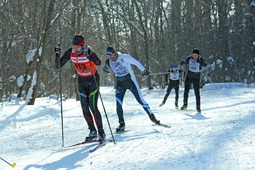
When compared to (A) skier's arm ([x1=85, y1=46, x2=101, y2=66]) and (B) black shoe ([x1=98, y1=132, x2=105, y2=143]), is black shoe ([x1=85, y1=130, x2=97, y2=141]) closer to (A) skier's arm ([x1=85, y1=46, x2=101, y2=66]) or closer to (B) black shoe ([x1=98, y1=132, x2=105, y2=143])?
(B) black shoe ([x1=98, y1=132, x2=105, y2=143])

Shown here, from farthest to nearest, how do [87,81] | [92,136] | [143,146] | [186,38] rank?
[186,38] → [92,136] → [87,81] → [143,146]

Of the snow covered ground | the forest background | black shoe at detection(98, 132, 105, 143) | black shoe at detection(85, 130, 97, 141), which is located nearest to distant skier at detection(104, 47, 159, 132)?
the snow covered ground

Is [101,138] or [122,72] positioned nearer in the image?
[101,138]

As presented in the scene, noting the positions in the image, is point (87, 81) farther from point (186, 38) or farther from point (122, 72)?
point (186, 38)

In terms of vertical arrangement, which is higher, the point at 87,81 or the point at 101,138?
the point at 87,81

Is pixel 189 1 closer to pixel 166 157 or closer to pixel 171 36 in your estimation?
pixel 171 36

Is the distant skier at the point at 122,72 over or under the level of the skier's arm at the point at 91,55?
under

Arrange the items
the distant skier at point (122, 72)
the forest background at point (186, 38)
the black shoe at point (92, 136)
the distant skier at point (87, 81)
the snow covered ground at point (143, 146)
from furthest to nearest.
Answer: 1. the forest background at point (186, 38)
2. the distant skier at point (122, 72)
3. the black shoe at point (92, 136)
4. the distant skier at point (87, 81)
5. the snow covered ground at point (143, 146)

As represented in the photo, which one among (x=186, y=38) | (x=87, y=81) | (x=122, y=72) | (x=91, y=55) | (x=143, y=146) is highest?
(x=186, y=38)

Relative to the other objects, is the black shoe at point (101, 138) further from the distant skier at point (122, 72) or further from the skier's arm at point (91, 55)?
the skier's arm at point (91, 55)

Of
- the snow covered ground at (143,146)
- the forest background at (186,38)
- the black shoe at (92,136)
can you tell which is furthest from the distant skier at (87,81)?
the forest background at (186,38)

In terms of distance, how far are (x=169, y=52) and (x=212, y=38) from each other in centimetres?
631

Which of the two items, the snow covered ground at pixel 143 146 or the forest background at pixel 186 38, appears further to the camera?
the forest background at pixel 186 38

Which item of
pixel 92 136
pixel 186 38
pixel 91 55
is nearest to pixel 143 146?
pixel 92 136
